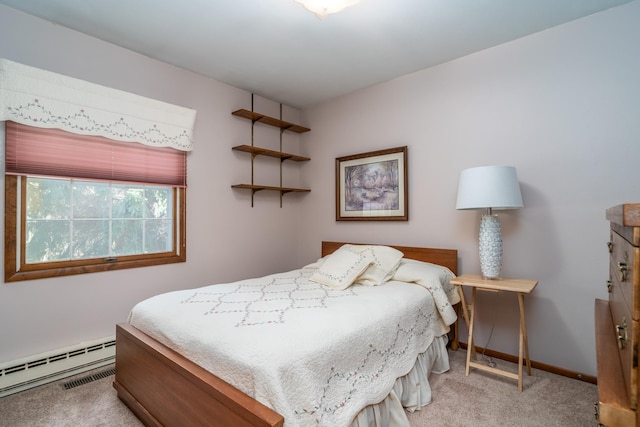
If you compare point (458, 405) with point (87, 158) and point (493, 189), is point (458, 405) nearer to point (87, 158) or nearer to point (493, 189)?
point (493, 189)

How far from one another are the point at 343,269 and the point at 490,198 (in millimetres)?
1155

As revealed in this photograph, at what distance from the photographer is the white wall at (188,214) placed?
2137 millimetres

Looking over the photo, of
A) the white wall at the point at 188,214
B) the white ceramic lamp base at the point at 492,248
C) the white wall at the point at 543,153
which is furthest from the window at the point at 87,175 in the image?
the white ceramic lamp base at the point at 492,248

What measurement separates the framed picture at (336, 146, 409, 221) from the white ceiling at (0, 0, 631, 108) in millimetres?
830

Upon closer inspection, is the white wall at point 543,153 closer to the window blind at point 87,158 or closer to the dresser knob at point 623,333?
the dresser knob at point 623,333

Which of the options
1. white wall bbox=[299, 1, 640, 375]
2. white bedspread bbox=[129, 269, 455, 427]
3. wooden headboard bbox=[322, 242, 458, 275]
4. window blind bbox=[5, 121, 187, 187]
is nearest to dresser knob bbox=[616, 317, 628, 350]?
white bedspread bbox=[129, 269, 455, 427]

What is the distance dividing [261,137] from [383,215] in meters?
1.64

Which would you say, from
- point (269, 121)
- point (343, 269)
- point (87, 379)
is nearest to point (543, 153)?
point (343, 269)

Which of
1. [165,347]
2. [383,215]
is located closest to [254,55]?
[383,215]

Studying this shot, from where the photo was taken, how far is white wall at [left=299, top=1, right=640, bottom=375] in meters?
2.10

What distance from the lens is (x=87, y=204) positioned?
2430mm

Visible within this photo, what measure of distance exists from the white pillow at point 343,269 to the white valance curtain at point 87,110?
168cm

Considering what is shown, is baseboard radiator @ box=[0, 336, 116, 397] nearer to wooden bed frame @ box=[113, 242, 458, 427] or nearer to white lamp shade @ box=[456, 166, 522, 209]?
wooden bed frame @ box=[113, 242, 458, 427]

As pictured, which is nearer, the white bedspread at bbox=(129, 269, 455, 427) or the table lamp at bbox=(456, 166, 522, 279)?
the white bedspread at bbox=(129, 269, 455, 427)
